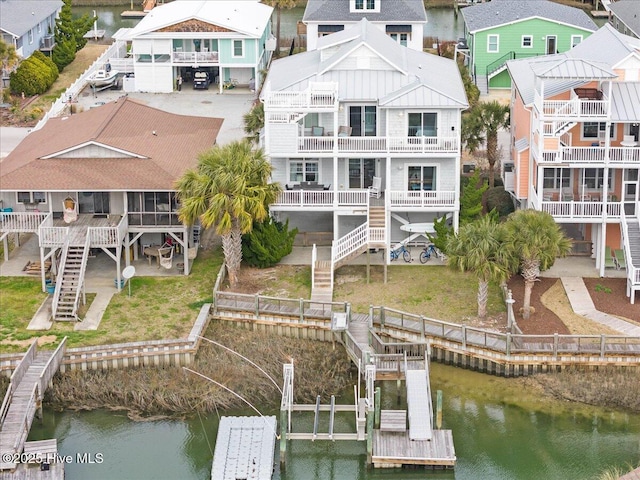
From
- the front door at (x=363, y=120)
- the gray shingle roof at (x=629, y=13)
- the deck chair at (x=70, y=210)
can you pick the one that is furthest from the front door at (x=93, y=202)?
the gray shingle roof at (x=629, y=13)

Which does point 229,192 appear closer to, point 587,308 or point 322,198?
point 322,198

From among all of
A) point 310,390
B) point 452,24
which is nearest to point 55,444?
point 310,390

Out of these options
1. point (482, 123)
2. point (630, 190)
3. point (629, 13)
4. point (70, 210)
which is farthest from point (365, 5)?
point (70, 210)

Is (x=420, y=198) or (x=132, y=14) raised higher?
(x=132, y=14)

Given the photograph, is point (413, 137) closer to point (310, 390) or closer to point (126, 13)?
point (310, 390)

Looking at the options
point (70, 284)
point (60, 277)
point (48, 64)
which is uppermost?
point (48, 64)

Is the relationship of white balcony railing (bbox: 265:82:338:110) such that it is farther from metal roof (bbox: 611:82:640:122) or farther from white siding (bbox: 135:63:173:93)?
white siding (bbox: 135:63:173:93)

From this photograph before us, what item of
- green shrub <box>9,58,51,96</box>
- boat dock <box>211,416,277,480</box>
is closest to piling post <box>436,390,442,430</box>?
boat dock <box>211,416,277,480</box>
